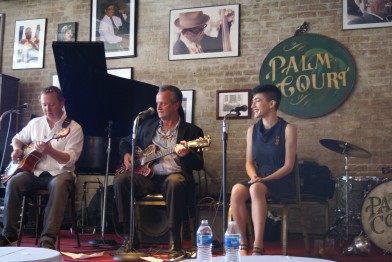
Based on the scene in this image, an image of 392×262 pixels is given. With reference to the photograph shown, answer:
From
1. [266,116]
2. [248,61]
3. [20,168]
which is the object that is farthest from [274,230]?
[20,168]

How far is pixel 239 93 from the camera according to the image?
20.2 feet

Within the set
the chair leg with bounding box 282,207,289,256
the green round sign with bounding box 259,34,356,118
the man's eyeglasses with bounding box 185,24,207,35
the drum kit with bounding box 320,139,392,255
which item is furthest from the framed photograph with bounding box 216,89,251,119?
the chair leg with bounding box 282,207,289,256

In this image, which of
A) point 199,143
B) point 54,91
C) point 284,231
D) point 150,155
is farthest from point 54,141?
point 284,231

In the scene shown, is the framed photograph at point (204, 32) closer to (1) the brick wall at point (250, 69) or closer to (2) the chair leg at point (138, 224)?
(1) the brick wall at point (250, 69)

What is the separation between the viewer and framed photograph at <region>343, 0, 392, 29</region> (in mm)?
5688

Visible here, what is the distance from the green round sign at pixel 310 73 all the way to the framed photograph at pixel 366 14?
1.02ft

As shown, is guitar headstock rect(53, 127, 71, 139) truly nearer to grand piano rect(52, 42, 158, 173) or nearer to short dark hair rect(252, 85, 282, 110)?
grand piano rect(52, 42, 158, 173)

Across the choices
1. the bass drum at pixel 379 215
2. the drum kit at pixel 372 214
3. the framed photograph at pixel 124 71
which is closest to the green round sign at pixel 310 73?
the drum kit at pixel 372 214

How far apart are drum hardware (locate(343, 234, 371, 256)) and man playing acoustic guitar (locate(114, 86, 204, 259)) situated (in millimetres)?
1475

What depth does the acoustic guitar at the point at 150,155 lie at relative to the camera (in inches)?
157

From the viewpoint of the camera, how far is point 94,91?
460 cm

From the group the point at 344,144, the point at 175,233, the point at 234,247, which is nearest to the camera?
the point at 234,247

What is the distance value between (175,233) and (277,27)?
3.26 metres

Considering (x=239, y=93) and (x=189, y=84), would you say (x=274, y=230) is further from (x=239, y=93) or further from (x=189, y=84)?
(x=189, y=84)
